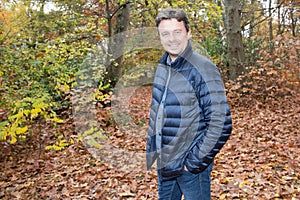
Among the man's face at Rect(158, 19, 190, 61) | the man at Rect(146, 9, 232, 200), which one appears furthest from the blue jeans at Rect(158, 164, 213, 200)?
the man's face at Rect(158, 19, 190, 61)

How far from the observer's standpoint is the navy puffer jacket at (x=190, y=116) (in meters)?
1.83

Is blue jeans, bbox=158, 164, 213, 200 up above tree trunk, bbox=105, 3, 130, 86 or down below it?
below

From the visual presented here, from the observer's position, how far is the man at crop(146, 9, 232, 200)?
1.83 metres

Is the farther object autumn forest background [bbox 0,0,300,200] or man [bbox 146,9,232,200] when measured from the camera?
autumn forest background [bbox 0,0,300,200]

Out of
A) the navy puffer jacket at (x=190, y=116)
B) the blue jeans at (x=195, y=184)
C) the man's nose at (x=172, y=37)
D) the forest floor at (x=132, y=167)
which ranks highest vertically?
the man's nose at (x=172, y=37)

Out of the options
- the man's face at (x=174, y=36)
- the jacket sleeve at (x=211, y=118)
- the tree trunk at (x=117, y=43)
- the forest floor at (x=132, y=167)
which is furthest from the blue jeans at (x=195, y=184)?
the tree trunk at (x=117, y=43)

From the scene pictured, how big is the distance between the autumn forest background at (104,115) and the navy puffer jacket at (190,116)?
2.02 meters

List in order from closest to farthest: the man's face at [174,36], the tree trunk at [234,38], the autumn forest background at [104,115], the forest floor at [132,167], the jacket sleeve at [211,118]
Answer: the jacket sleeve at [211,118]
the man's face at [174,36]
the forest floor at [132,167]
the autumn forest background at [104,115]
the tree trunk at [234,38]

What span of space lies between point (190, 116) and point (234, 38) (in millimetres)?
7459

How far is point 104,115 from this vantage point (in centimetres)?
662

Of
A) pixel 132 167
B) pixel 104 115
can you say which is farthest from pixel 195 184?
pixel 104 115

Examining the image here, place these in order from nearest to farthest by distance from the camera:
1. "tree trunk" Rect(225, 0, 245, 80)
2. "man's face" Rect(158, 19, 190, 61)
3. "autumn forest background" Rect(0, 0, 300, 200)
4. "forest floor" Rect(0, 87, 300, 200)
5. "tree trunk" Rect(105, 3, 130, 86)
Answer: "man's face" Rect(158, 19, 190, 61) < "forest floor" Rect(0, 87, 300, 200) < "autumn forest background" Rect(0, 0, 300, 200) < "tree trunk" Rect(105, 3, 130, 86) < "tree trunk" Rect(225, 0, 245, 80)

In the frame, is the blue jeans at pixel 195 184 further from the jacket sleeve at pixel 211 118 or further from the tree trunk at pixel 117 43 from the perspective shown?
the tree trunk at pixel 117 43

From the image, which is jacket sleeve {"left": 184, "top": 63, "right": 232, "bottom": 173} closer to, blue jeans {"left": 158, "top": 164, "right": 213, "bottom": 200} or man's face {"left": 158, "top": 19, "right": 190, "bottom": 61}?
blue jeans {"left": 158, "top": 164, "right": 213, "bottom": 200}
